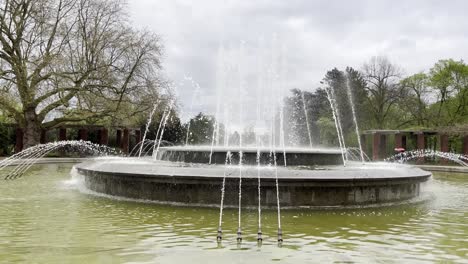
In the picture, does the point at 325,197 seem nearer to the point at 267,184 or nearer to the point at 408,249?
the point at 267,184

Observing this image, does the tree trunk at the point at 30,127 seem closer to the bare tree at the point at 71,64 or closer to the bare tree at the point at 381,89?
the bare tree at the point at 71,64

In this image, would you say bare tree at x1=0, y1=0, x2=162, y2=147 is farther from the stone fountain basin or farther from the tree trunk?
the stone fountain basin

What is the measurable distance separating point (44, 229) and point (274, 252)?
3.74 m

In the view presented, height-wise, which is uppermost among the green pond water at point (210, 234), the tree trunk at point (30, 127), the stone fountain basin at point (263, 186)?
the tree trunk at point (30, 127)

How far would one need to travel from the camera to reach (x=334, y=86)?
202 ft

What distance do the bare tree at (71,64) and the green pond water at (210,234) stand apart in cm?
1956

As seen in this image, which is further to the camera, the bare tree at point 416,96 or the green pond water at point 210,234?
the bare tree at point 416,96

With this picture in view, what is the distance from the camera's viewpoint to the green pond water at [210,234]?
567 centimetres

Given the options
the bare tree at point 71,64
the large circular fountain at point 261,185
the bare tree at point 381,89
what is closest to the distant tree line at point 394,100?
the bare tree at point 381,89

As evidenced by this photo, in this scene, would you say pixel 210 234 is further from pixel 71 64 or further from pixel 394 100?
pixel 394 100

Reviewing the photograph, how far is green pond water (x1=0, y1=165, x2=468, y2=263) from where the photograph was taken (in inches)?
223

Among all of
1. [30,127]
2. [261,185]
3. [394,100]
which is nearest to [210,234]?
[261,185]

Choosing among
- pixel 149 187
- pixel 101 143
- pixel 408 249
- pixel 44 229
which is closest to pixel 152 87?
pixel 101 143

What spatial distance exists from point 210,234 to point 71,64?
2740cm
